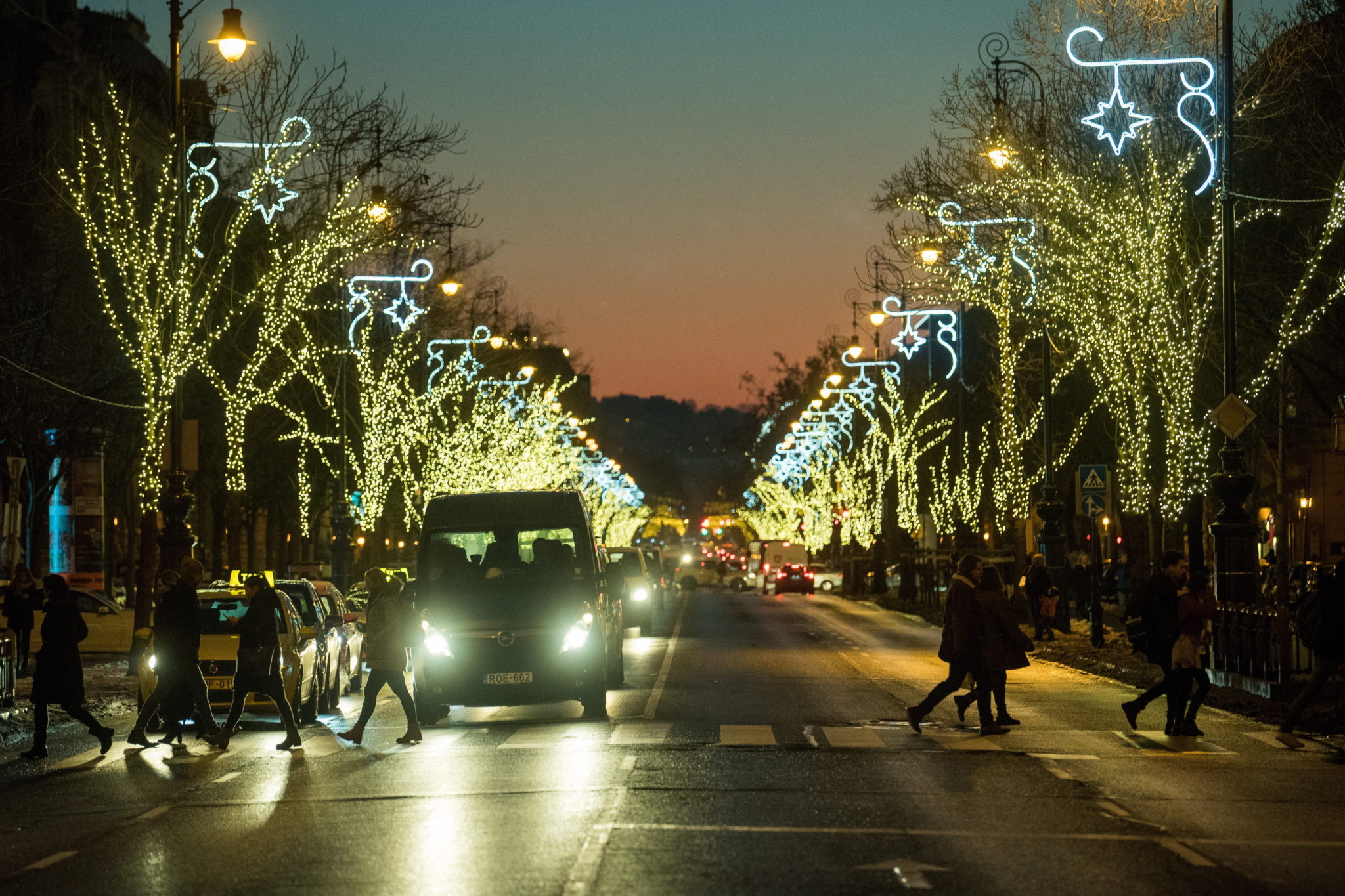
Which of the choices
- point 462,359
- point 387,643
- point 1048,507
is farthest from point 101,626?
point 387,643

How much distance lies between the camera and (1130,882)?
9406 millimetres

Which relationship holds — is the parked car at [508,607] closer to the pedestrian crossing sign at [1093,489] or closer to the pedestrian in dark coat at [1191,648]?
the pedestrian in dark coat at [1191,648]

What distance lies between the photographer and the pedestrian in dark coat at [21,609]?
29719mm

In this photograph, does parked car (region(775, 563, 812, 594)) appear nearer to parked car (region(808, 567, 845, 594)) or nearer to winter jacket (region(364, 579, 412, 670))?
parked car (region(808, 567, 845, 594))

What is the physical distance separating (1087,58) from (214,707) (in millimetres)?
19134

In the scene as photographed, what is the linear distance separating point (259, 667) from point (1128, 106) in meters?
16.4

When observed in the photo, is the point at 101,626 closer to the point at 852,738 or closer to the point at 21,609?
the point at 21,609

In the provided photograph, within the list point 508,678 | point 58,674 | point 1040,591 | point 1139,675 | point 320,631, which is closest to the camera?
point 58,674

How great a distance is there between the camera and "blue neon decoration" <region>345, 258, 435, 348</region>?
41.2 m

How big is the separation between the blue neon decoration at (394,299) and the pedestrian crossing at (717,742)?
838 inches

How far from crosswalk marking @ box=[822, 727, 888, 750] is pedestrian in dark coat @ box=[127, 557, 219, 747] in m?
6.06

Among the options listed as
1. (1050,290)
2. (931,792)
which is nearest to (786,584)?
(1050,290)

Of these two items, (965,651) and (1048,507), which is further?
(1048,507)

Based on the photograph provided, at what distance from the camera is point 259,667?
1775 cm
